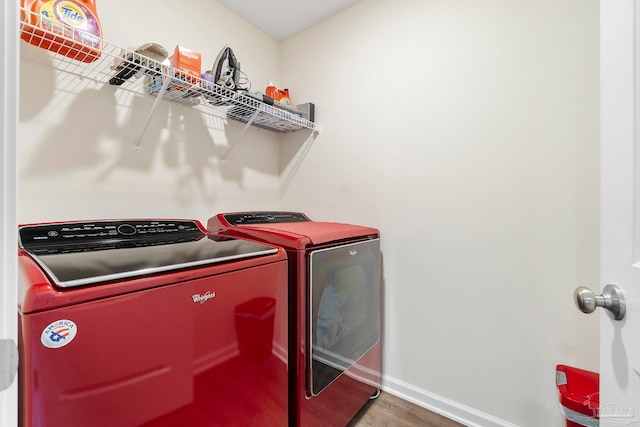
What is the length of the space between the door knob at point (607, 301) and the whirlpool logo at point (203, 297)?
99 cm

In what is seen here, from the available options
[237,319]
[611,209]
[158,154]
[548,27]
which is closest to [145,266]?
[237,319]

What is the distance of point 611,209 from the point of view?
27.2 inches

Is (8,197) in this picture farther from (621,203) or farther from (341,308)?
(341,308)

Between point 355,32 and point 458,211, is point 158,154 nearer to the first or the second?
point 355,32

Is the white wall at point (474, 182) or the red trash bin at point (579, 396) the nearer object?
the red trash bin at point (579, 396)

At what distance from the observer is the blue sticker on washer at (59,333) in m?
0.63

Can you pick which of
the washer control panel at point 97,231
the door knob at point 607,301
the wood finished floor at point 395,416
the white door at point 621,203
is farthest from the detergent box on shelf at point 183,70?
the wood finished floor at point 395,416

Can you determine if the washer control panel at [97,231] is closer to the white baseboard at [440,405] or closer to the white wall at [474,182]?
the white wall at [474,182]

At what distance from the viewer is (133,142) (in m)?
1.55

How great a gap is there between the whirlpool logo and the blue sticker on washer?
28 cm

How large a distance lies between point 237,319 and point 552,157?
5.10ft

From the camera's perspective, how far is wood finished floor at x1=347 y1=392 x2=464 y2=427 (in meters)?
1.59

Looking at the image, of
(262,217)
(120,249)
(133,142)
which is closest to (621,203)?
(120,249)

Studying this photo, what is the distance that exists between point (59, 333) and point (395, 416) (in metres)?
1.68
